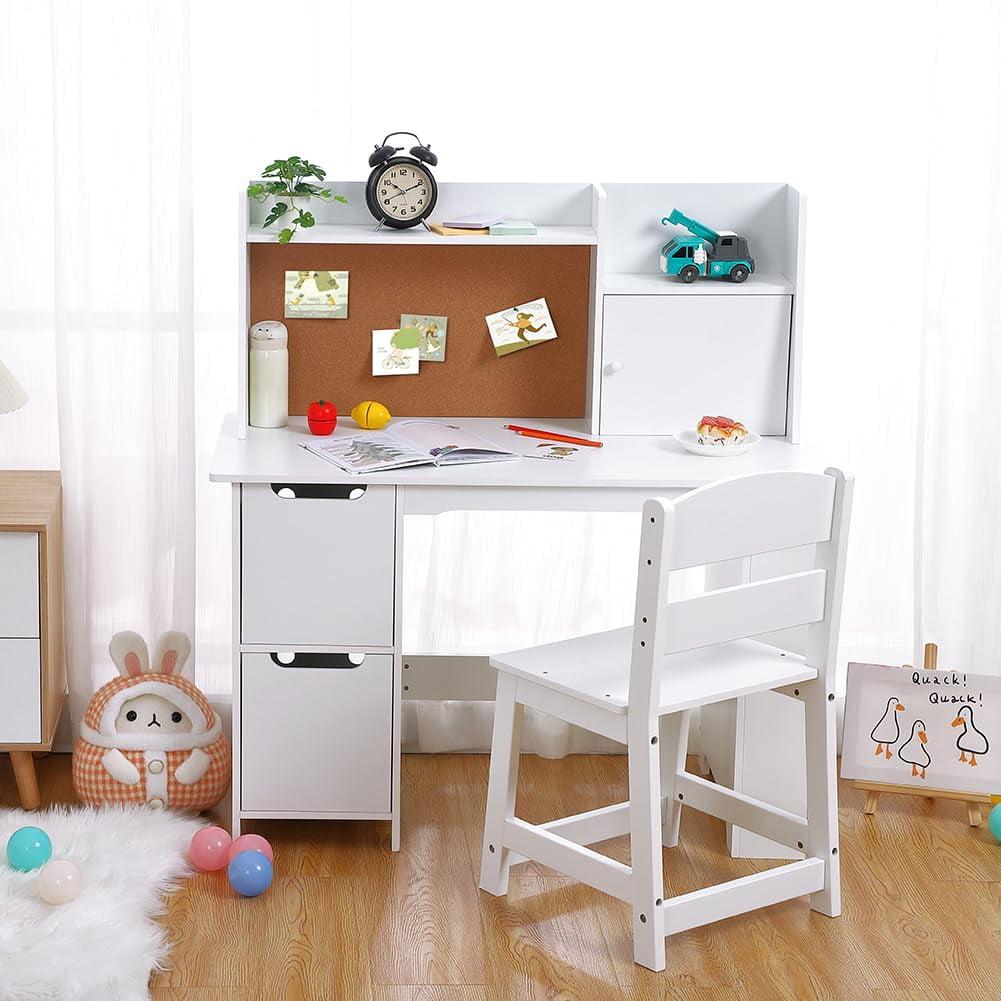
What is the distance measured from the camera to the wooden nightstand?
2.75m

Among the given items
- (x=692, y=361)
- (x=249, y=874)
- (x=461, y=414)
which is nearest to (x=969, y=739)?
(x=692, y=361)

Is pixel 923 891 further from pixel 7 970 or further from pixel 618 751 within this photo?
pixel 7 970

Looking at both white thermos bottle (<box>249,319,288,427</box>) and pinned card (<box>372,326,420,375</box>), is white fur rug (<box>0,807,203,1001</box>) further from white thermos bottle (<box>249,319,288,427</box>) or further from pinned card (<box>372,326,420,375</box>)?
pinned card (<box>372,326,420,375</box>)

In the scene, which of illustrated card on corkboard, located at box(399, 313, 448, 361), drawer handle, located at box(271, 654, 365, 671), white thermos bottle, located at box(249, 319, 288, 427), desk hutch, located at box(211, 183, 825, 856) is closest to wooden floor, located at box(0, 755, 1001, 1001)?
desk hutch, located at box(211, 183, 825, 856)

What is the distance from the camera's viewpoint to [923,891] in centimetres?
267

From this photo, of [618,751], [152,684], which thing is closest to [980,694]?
[618,751]

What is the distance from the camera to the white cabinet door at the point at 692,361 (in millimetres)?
2879

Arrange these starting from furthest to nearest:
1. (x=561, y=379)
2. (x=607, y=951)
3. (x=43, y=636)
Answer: (x=561, y=379)
(x=43, y=636)
(x=607, y=951)

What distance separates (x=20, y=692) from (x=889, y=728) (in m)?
1.68

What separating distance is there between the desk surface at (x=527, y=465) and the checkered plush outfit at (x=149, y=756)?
0.51m

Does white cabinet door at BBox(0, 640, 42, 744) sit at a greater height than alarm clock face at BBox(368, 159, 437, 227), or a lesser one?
lesser

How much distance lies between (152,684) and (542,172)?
128 centimetres

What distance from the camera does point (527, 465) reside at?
2.65 m

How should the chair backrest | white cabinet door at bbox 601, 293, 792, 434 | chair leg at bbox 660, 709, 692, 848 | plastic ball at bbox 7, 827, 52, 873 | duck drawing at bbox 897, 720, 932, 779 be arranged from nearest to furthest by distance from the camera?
the chair backrest
plastic ball at bbox 7, 827, 52, 873
chair leg at bbox 660, 709, 692, 848
white cabinet door at bbox 601, 293, 792, 434
duck drawing at bbox 897, 720, 932, 779
